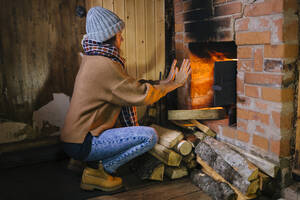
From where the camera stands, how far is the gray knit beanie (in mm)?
2475

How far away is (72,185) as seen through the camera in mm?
2768

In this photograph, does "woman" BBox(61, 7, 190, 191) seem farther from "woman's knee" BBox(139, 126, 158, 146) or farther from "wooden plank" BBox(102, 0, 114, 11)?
"wooden plank" BBox(102, 0, 114, 11)

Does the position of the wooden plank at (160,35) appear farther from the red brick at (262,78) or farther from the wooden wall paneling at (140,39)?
the red brick at (262,78)

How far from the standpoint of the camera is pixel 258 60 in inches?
97.5

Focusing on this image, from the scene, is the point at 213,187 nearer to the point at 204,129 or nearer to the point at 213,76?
the point at 204,129

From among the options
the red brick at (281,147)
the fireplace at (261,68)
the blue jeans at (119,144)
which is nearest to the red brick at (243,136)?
the fireplace at (261,68)

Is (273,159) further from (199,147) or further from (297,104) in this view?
(199,147)

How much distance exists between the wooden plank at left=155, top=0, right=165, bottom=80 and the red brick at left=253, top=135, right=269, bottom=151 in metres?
1.61

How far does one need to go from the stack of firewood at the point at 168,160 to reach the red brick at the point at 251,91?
0.76 meters

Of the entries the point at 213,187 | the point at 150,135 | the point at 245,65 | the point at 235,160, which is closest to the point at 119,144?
the point at 150,135

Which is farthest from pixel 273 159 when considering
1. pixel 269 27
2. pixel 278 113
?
pixel 269 27

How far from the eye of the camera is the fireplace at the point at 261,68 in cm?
229

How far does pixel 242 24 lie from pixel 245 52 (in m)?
0.26

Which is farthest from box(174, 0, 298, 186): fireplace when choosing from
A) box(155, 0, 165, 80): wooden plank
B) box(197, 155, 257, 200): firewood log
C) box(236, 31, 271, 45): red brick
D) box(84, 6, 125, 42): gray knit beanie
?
box(84, 6, 125, 42): gray knit beanie
